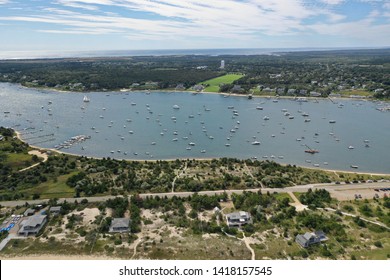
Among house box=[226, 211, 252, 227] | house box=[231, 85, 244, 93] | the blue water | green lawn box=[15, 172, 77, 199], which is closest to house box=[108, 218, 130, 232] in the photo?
house box=[226, 211, 252, 227]

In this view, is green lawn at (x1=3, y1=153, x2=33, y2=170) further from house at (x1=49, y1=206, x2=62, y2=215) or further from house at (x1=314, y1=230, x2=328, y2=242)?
house at (x1=314, y1=230, x2=328, y2=242)

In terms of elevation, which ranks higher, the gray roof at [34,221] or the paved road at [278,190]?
the gray roof at [34,221]

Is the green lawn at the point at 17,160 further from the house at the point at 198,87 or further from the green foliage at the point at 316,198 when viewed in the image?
the house at the point at 198,87

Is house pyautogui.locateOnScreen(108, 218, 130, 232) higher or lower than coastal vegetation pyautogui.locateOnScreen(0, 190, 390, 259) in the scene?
higher

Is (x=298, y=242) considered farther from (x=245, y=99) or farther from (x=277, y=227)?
(x=245, y=99)

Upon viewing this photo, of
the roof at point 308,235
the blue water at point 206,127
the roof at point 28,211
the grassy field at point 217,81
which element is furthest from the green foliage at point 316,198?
the grassy field at point 217,81

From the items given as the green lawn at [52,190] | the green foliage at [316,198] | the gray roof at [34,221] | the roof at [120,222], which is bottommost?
the green foliage at [316,198]

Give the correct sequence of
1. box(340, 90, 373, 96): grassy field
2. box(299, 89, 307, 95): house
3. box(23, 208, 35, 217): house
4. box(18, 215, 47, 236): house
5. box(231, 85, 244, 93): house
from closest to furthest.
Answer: box(18, 215, 47, 236): house, box(23, 208, 35, 217): house, box(340, 90, 373, 96): grassy field, box(299, 89, 307, 95): house, box(231, 85, 244, 93): house
